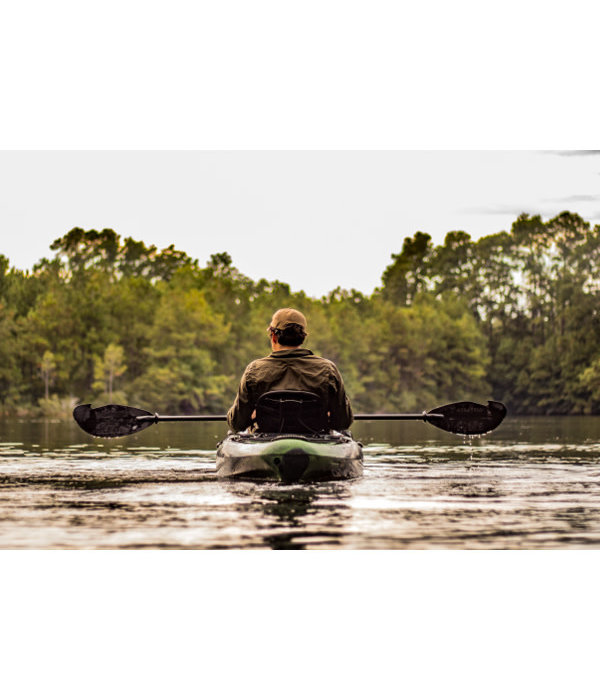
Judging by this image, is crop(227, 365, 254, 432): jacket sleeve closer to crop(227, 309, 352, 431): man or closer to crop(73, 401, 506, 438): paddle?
crop(227, 309, 352, 431): man

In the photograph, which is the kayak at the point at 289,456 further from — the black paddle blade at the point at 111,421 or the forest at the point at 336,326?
the forest at the point at 336,326

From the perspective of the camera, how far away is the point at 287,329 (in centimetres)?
1061

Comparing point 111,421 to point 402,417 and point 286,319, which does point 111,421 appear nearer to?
point 286,319

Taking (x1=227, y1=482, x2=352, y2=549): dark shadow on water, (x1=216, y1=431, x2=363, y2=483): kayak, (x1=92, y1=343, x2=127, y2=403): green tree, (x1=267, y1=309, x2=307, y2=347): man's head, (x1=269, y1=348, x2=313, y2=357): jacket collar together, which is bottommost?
(x1=227, y1=482, x2=352, y2=549): dark shadow on water

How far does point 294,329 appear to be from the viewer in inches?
419

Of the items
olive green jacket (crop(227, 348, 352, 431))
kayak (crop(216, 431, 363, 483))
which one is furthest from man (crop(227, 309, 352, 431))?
kayak (crop(216, 431, 363, 483))

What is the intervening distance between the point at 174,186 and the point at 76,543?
38753 millimetres

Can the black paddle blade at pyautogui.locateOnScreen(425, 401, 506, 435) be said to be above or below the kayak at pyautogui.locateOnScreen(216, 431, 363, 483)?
above

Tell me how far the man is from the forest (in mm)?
42055

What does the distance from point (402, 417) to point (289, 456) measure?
2392 mm

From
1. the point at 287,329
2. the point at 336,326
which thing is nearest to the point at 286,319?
the point at 287,329

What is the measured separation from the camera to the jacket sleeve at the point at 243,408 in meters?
10.7

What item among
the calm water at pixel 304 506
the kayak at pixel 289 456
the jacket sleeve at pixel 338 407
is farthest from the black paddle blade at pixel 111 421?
the jacket sleeve at pixel 338 407

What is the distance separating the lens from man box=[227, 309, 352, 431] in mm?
10547
